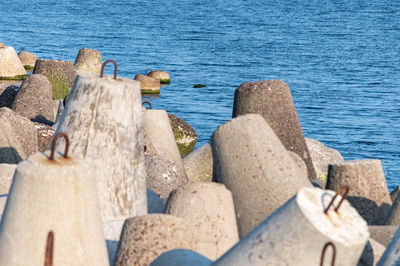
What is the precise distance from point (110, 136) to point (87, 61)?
62.3 feet

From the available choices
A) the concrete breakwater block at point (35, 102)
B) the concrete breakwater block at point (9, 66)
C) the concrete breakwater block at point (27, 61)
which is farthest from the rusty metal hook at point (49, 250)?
the concrete breakwater block at point (27, 61)

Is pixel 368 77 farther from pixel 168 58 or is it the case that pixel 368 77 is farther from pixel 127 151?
pixel 127 151

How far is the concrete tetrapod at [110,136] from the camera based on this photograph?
5.36 m

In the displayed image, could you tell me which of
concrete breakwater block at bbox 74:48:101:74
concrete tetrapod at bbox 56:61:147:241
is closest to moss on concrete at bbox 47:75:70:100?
concrete breakwater block at bbox 74:48:101:74

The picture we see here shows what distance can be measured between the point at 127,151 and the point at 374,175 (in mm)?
2802

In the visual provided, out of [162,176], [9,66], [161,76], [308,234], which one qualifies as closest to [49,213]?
[308,234]

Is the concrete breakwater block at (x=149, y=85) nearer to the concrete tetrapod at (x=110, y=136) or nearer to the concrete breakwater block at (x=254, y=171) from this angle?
the concrete breakwater block at (x=254, y=171)

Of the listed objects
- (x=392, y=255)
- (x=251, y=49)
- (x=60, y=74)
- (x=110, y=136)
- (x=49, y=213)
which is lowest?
(x=251, y=49)

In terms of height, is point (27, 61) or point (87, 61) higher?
point (87, 61)

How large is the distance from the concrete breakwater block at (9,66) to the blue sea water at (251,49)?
4.61m

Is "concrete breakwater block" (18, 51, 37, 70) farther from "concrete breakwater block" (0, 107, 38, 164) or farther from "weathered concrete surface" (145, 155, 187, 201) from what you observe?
"weathered concrete surface" (145, 155, 187, 201)

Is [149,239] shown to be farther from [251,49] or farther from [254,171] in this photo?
[251,49]

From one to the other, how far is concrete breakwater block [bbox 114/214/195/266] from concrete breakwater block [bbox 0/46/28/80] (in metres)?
20.9

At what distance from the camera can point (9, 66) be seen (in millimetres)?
25094
